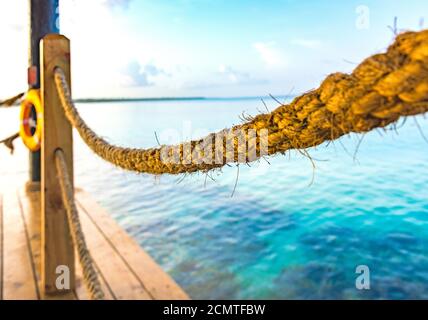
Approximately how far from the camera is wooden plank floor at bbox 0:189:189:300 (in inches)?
112

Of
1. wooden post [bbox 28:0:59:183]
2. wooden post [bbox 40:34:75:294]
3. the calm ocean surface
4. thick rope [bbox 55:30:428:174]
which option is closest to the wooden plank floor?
wooden post [bbox 40:34:75:294]

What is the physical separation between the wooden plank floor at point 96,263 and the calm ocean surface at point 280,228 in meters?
0.76

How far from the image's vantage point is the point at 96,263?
337 cm

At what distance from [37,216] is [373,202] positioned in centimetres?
981

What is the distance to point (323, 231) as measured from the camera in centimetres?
905

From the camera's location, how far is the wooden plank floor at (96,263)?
2.86m

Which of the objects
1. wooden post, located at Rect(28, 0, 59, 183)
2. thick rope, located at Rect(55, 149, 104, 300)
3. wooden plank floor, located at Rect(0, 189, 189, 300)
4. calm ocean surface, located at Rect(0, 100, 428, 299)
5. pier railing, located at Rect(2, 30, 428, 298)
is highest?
wooden post, located at Rect(28, 0, 59, 183)

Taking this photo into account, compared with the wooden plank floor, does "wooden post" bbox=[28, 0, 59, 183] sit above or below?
above

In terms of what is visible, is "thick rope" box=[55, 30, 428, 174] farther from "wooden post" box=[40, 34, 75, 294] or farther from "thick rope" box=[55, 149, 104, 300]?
"wooden post" box=[40, 34, 75, 294]

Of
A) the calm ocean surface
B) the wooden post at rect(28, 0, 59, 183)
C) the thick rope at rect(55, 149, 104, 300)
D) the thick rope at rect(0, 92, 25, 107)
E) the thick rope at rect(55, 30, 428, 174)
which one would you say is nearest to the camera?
the thick rope at rect(55, 30, 428, 174)

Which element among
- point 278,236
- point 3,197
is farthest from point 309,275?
point 3,197

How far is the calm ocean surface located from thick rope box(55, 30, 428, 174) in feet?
0.19
